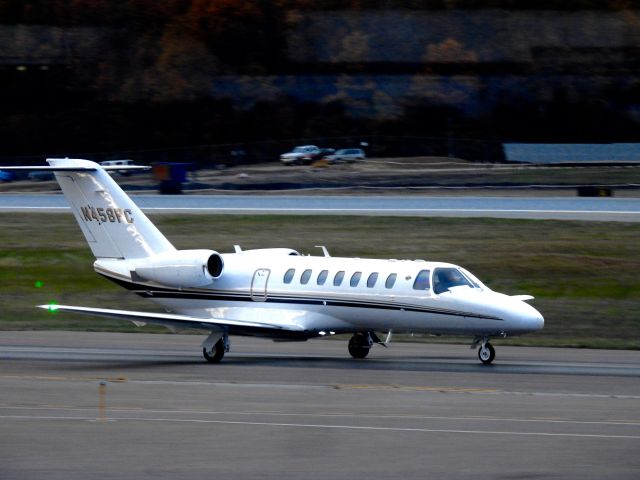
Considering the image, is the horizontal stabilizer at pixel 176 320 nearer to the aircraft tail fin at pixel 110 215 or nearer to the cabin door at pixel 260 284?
the cabin door at pixel 260 284

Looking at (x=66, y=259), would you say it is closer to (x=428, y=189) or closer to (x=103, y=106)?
(x=428, y=189)

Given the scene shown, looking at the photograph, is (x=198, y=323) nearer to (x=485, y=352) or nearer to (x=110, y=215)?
(x=110, y=215)

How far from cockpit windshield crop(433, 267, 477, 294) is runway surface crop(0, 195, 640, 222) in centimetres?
2349

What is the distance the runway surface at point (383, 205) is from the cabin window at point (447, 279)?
23508 millimetres

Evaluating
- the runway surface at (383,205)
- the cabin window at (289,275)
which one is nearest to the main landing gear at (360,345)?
the cabin window at (289,275)

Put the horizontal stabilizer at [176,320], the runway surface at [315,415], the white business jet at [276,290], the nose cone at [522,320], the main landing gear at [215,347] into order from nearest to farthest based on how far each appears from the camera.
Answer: the runway surface at [315,415]
the nose cone at [522,320]
the horizontal stabilizer at [176,320]
the white business jet at [276,290]
the main landing gear at [215,347]

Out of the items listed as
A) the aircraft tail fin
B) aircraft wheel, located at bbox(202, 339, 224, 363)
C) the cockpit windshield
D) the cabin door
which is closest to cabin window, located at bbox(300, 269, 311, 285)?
the cabin door

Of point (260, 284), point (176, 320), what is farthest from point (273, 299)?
point (176, 320)

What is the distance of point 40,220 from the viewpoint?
49.0m

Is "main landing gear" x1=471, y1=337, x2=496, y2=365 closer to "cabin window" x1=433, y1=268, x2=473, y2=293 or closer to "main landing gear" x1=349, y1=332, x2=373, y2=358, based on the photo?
"cabin window" x1=433, y1=268, x2=473, y2=293

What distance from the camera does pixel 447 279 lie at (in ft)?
77.0

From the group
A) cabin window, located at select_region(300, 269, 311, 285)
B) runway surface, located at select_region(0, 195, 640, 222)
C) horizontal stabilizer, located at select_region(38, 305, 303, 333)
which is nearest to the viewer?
horizontal stabilizer, located at select_region(38, 305, 303, 333)

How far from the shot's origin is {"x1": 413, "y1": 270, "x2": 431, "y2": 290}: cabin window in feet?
76.4

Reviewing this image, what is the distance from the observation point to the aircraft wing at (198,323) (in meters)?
22.8
